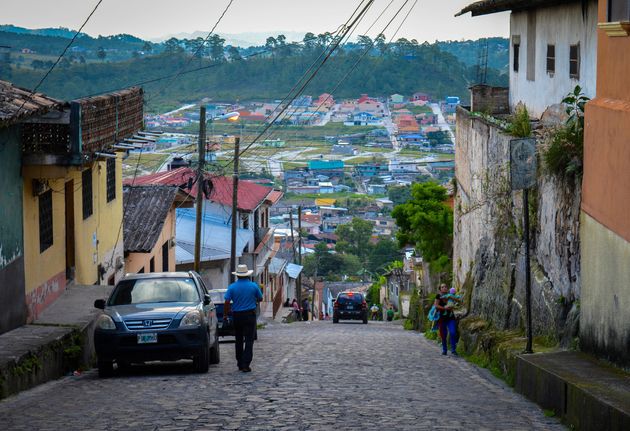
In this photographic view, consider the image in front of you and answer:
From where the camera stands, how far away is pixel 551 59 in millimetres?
24578

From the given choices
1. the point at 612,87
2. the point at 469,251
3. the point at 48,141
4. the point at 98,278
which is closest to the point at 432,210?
the point at 469,251

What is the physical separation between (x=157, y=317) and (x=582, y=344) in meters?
6.35

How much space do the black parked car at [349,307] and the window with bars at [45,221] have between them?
84.6 feet

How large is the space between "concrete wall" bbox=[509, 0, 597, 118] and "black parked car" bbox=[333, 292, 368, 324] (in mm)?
18760

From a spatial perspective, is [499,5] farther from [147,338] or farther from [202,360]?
[147,338]

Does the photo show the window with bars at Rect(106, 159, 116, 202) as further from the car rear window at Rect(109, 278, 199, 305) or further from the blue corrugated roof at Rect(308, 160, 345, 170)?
the blue corrugated roof at Rect(308, 160, 345, 170)

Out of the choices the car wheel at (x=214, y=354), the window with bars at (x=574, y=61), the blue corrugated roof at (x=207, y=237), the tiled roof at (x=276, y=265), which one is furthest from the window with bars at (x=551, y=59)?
the tiled roof at (x=276, y=265)

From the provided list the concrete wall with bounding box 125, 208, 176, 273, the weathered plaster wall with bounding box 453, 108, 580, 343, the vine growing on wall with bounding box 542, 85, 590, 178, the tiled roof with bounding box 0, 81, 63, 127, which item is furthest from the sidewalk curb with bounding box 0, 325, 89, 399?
the concrete wall with bounding box 125, 208, 176, 273

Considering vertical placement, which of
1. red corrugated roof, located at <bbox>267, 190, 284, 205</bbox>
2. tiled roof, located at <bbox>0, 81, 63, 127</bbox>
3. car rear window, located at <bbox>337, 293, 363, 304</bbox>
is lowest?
car rear window, located at <bbox>337, 293, 363, 304</bbox>

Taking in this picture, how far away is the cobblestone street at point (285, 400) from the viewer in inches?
422

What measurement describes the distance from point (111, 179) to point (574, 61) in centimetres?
1439

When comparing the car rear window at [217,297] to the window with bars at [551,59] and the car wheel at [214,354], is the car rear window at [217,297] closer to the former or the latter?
the car wheel at [214,354]

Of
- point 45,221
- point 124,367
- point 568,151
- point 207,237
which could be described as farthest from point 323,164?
point 568,151

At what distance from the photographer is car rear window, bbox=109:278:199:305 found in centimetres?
1663
